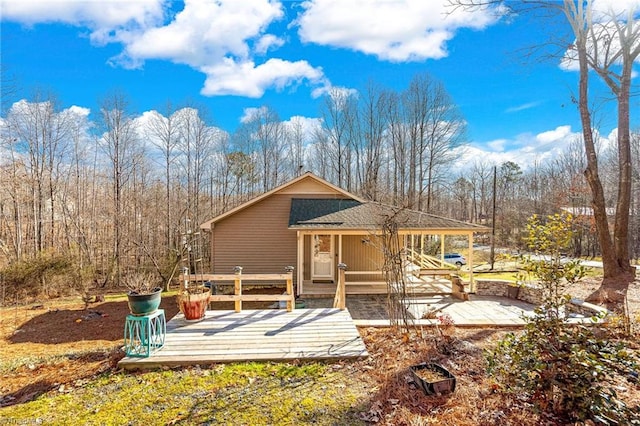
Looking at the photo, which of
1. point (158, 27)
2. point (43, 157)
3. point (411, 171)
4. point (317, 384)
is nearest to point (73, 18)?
point (158, 27)

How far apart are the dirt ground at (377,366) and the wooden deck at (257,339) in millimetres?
438

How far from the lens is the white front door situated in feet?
39.9

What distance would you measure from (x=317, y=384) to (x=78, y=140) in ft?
78.6

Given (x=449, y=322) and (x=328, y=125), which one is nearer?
(x=449, y=322)

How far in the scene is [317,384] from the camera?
421cm

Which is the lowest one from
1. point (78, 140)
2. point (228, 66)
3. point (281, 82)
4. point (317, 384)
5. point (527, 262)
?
point (317, 384)

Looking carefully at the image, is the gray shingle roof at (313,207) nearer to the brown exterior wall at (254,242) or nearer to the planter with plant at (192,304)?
the brown exterior wall at (254,242)

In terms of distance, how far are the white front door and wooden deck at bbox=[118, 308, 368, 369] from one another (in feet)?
16.5

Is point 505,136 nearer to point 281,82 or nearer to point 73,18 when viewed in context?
point 281,82

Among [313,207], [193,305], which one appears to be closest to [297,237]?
[313,207]

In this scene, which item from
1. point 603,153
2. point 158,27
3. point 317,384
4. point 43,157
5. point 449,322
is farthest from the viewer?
point 603,153

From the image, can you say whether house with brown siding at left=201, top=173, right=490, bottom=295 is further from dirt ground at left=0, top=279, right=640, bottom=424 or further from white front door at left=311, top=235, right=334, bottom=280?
dirt ground at left=0, top=279, right=640, bottom=424

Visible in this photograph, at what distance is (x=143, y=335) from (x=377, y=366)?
3.60 m

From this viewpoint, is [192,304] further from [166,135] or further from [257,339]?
[166,135]
